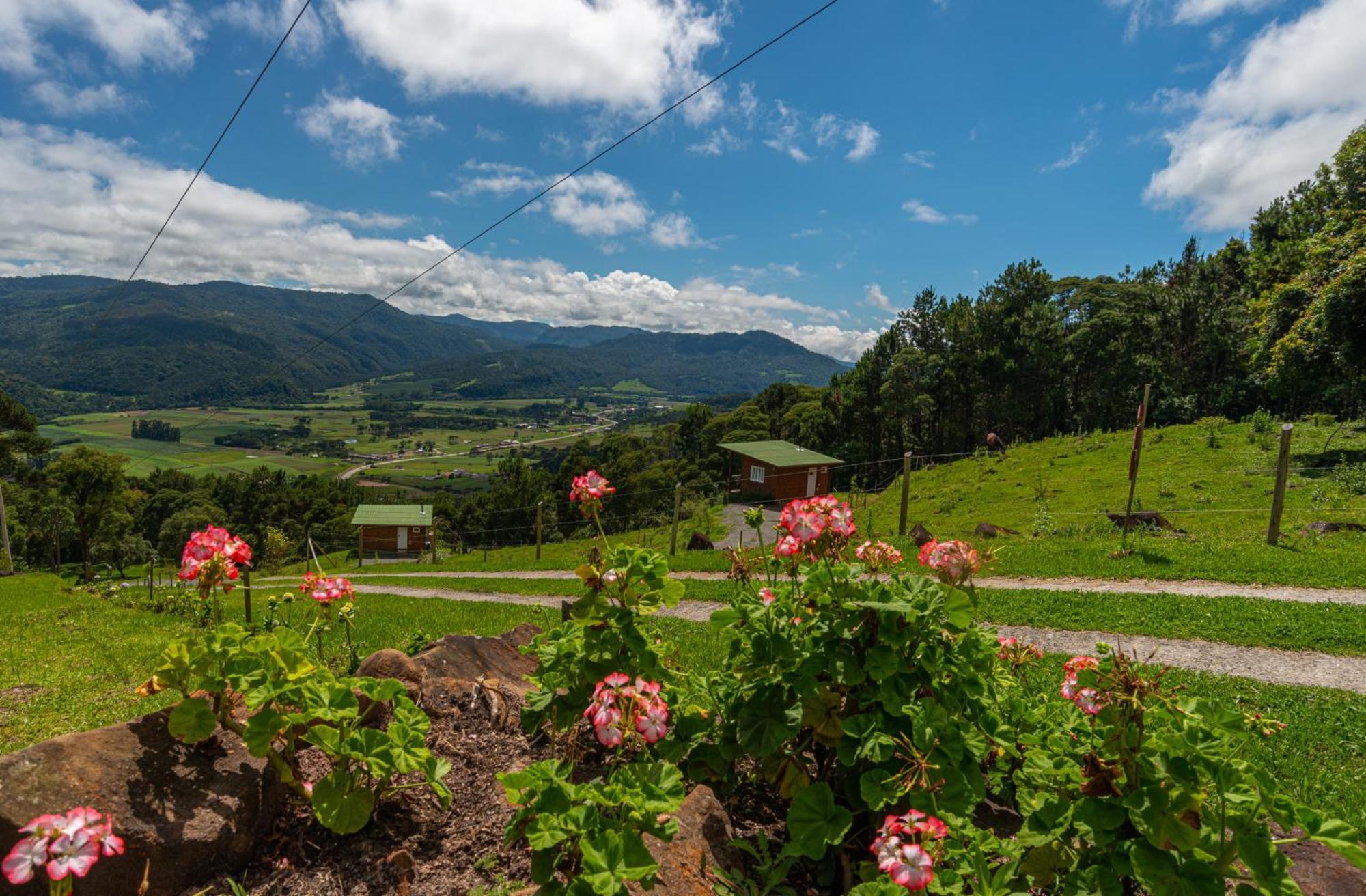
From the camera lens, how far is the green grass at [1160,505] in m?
10.3

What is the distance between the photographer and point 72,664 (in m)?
7.33

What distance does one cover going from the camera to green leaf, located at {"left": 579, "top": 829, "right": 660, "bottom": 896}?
1.67 meters

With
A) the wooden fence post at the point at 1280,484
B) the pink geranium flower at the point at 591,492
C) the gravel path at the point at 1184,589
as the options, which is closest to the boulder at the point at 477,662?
the pink geranium flower at the point at 591,492

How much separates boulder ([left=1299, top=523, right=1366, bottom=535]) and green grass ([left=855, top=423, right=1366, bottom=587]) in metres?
0.25

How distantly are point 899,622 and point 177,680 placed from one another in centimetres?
305

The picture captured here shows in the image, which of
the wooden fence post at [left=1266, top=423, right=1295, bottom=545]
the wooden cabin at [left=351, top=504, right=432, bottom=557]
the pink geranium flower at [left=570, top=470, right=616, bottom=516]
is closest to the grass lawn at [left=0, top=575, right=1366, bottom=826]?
the pink geranium flower at [left=570, top=470, right=616, bottom=516]

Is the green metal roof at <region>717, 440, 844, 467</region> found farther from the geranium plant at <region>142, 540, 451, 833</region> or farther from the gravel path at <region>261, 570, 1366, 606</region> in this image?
the geranium plant at <region>142, 540, 451, 833</region>

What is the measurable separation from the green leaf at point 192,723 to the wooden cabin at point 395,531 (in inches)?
1728

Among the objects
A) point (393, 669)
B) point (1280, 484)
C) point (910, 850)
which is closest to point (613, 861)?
point (910, 850)

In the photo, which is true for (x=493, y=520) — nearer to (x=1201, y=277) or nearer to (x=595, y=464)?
(x=595, y=464)

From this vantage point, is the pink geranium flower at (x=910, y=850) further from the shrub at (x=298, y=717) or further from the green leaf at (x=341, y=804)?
the green leaf at (x=341, y=804)

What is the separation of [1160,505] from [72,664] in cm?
2176

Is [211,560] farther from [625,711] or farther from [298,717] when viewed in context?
[625,711]

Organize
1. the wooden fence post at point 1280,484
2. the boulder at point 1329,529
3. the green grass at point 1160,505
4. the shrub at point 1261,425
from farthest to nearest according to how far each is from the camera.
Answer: the shrub at point 1261,425 → the boulder at point 1329,529 → the green grass at point 1160,505 → the wooden fence post at point 1280,484
